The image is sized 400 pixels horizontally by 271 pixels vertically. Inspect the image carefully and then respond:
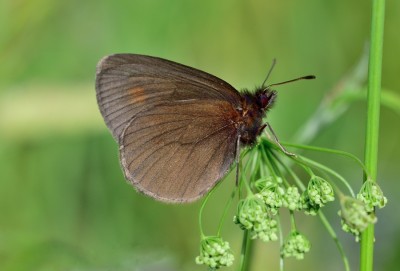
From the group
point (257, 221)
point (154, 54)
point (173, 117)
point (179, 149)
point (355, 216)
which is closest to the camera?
point (355, 216)

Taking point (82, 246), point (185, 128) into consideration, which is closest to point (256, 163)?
point (185, 128)

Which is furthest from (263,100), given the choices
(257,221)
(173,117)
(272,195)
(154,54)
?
(154,54)

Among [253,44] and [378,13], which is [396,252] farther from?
[378,13]

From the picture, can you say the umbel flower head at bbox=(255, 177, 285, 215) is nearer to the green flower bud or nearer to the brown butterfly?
the green flower bud

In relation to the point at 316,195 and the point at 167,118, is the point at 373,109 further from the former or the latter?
the point at 167,118

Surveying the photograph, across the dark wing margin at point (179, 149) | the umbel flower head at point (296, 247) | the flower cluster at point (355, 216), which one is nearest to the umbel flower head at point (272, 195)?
the umbel flower head at point (296, 247)

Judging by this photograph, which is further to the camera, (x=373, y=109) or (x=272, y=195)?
(x=272, y=195)
